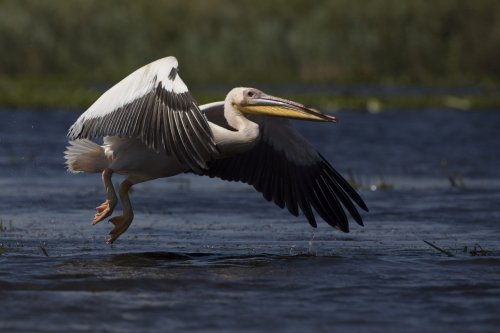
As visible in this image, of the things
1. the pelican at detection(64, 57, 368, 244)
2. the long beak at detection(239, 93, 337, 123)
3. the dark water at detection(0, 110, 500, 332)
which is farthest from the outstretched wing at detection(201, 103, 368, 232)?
the long beak at detection(239, 93, 337, 123)

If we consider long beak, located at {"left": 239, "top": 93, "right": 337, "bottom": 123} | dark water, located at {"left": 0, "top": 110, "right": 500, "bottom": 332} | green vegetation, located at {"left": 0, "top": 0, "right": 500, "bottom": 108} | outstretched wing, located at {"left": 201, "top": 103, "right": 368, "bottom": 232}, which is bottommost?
dark water, located at {"left": 0, "top": 110, "right": 500, "bottom": 332}

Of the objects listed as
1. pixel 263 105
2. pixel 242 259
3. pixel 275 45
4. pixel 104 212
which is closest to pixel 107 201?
pixel 104 212

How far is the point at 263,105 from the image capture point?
775cm

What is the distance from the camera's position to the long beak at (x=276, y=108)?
7.65 meters

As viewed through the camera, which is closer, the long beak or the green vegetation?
the long beak

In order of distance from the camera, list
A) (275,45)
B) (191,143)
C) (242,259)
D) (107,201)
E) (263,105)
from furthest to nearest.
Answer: (275,45)
(263,105)
(107,201)
(242,259)
(191,143)

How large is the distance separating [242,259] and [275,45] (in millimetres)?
22321

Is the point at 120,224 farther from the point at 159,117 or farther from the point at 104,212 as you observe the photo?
the point at 159,117

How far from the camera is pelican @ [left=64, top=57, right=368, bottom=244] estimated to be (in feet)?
23.3

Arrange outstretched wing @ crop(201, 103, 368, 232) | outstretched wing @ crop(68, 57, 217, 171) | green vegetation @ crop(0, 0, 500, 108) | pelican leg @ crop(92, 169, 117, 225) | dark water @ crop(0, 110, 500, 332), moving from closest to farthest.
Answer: dark water @ crop(0, 110, 500, 332)
outstretched wing @ crop(68, 57, 217, 171)
pelican leg @ crop(92, 169, 117, 225)
outstretched wing @ crop(201, 103, 368, 232)
green vegetation @ crop(0, 0, 500, 108)

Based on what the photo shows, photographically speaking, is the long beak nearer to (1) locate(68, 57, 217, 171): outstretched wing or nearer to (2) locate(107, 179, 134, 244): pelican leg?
(1) locate(68, 57, 217, 171): outstretched wing

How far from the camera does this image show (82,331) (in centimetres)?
538

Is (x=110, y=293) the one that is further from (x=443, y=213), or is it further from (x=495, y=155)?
(x=495, y=155)

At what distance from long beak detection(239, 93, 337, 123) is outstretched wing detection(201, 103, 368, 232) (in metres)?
0.58
